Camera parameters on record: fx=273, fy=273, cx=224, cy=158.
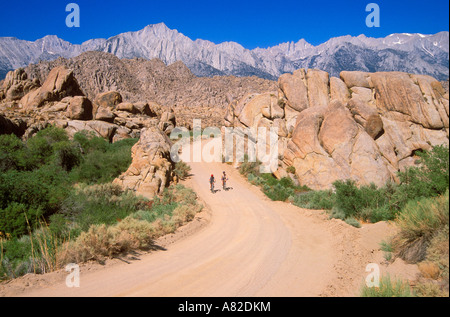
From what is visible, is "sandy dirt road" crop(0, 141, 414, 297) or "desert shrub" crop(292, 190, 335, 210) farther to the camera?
"desert shrub" crop(292, 190, 335, 210)

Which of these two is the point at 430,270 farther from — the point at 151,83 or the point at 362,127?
the point at 151,83

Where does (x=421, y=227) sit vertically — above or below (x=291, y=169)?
below

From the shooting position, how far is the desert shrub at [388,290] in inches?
192

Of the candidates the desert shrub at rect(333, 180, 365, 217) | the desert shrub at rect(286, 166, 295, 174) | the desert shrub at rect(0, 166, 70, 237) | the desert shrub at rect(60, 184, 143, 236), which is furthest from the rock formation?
the desert shrub at rect(333, 180, 365, 217)

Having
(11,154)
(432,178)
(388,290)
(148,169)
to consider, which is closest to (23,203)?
(148,169)

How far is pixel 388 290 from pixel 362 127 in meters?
15.7

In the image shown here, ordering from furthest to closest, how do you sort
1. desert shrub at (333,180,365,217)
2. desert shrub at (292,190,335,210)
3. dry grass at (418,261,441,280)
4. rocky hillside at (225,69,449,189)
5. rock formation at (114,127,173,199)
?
rocky hillside at (225,69,449,189), rock formation at (114,127,173,199), desert shrub at (292,190,335,210), desert shrub at (333,180,365,217), dry grass at (418,261,441,280)

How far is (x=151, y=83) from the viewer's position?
338ft

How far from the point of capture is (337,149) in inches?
699

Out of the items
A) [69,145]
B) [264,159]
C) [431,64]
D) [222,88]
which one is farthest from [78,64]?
[431,64]

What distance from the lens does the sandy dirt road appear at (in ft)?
18.9

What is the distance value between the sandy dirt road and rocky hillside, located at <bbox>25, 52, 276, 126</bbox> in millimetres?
75362

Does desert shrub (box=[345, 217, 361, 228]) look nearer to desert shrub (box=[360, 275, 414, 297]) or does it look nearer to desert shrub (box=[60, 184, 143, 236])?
desert shrub (box=[360, 275, 414, 297])

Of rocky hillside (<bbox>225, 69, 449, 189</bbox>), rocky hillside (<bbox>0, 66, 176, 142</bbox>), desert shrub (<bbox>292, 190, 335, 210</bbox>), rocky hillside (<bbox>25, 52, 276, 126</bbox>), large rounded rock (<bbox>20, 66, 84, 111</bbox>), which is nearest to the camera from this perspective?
desert shrub (<bbox>292, 190, 335, 210</bbox>)
